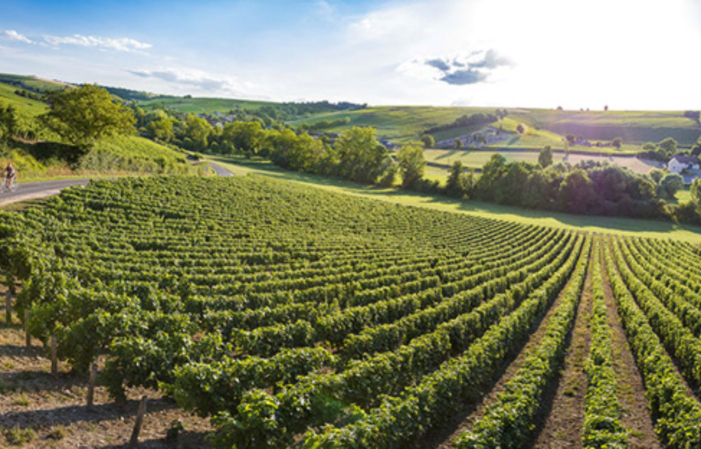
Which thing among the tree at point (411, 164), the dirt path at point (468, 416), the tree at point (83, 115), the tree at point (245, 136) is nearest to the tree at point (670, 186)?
the tree at point (411, 164)

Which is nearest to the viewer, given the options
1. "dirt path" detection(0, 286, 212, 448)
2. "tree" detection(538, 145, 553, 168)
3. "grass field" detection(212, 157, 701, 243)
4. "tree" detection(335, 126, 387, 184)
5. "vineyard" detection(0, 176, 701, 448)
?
"dirt path" detection(0, 286, 212, 448)

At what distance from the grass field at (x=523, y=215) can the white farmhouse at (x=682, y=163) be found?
A: 6703 cm

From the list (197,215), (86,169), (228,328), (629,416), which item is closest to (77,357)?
(228,328)

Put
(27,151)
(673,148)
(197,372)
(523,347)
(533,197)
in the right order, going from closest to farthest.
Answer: (197,372), (523,347), (27,151), (533,197), (673,148)

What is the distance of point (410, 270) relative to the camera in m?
30.3

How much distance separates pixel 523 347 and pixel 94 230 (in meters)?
28.4

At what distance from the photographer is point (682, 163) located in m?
133

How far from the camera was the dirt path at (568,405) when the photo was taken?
12.5 m

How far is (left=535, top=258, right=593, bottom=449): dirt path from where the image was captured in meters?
12.5

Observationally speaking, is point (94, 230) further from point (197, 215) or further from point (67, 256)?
point (197, 215)

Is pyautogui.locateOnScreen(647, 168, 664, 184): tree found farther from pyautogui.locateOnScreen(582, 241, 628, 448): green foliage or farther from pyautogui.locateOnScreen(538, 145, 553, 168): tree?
pyautogui.locateOnScreen(582, 241, 628, 448): green foliage

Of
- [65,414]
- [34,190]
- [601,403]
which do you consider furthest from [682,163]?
[65,414]

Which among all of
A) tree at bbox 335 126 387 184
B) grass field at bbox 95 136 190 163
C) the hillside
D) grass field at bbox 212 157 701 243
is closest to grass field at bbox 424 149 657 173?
tree at bbox 335 126 387 184

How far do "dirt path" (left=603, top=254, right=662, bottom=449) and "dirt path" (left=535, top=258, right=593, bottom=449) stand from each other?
131 centimetres
